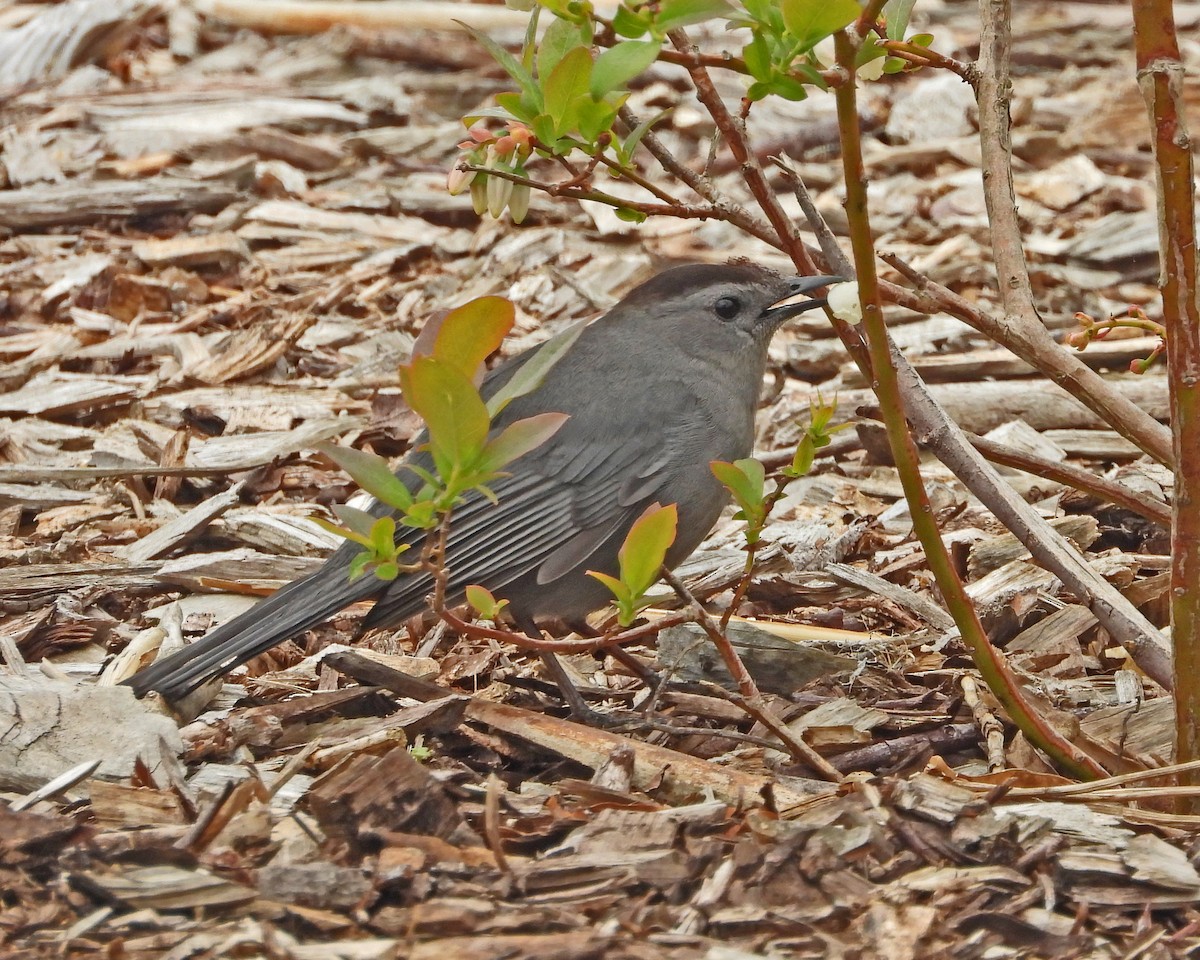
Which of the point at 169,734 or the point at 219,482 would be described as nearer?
the point at 169,734

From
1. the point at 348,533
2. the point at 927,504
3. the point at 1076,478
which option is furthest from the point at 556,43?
the point at 1076,478

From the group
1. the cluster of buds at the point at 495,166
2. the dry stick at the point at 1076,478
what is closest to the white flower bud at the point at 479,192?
the cluster of buds at the point at 495,166

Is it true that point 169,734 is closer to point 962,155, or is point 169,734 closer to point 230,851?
point 230,851

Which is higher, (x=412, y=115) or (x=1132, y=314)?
(x=412, y=115)

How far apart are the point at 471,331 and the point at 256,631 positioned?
1586 millimetres

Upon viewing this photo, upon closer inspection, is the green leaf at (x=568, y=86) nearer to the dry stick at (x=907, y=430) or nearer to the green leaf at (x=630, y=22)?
the green leaf at (x=630, y=22)

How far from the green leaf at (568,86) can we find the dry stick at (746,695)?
0.91m

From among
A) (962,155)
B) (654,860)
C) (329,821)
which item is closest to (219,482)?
(329,821)

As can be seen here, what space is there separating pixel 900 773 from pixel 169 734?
1677 mm

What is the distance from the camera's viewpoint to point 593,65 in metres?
2.72

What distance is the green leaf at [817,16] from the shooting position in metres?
2.40

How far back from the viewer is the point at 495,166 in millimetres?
3080

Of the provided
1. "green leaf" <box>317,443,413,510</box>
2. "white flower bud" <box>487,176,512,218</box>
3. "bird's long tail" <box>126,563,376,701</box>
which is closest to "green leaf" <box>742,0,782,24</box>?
"white flower bud" <box>487,176,512,218</box>

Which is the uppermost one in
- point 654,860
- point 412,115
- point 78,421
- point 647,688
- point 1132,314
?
point 412,115
